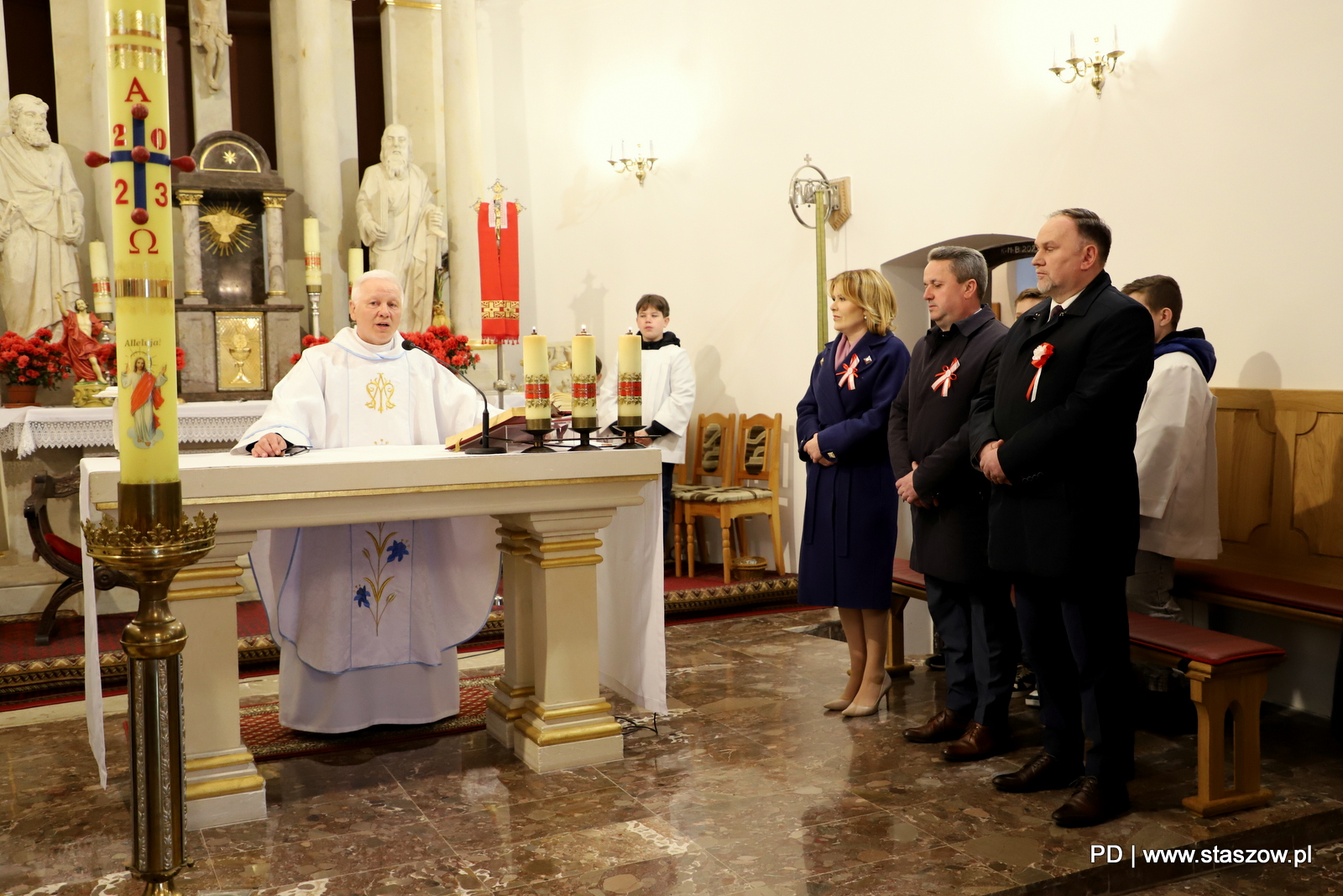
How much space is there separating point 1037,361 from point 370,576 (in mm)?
2390

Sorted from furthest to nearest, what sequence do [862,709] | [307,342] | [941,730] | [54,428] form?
[307,342]
[54,428]
[862,709]
[941,730]

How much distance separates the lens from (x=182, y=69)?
29.5ft

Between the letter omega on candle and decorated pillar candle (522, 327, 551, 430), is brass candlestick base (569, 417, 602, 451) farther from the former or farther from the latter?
the letter omega on candle

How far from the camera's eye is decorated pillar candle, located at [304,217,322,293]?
7.98m

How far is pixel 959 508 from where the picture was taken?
12.4ft

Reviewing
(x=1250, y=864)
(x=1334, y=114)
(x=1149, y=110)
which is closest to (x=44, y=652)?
(x=1250, y=864)

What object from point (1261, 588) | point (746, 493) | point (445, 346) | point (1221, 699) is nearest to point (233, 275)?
point (445, 346)

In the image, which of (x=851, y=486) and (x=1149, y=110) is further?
(x=1149, y=110)

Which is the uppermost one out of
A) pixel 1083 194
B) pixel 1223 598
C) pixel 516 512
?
pixel 1083 194

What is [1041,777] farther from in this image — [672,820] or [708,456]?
[708,456]

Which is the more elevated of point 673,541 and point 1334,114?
point 1334,114

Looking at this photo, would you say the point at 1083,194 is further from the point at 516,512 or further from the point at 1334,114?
the point at 516,512

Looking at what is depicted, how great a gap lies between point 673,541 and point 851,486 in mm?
3573

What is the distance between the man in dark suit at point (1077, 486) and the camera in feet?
10.3
